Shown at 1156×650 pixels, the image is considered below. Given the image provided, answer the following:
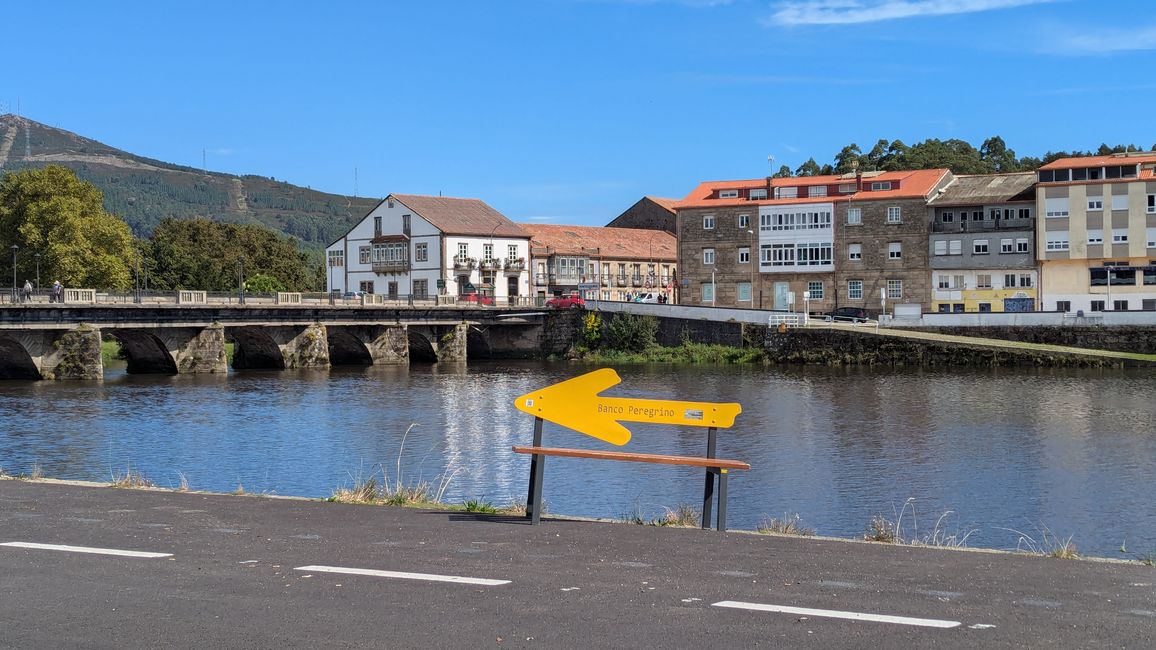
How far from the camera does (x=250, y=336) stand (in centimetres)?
7544

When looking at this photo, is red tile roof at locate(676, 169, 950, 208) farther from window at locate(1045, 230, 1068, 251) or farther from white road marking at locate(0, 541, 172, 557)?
white road marking at locate(0, 541, 172, 557)

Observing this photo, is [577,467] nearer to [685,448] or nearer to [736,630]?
[685,448]

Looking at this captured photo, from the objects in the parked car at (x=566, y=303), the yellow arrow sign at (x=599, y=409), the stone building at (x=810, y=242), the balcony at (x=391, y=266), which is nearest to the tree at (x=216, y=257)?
the balcony at (x=391, y=266)

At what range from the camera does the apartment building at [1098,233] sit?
77.1 m

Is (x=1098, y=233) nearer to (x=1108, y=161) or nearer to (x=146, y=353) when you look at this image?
(x=1108, y=161)

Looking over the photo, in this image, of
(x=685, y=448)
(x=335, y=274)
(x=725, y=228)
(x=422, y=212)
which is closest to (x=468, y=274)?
(x=422, y=212)

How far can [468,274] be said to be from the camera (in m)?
98.0

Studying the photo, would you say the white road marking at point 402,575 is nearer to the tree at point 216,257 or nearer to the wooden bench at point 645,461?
the wooden bench at point 645,461

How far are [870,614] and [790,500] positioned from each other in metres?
16.0

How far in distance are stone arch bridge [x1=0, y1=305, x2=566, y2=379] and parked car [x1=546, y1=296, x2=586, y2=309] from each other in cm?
90

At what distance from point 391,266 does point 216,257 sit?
122 feet

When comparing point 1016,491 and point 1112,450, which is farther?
point 1112,450

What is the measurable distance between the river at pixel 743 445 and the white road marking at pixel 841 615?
5.96 meters

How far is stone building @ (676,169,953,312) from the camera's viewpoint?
276 ft
